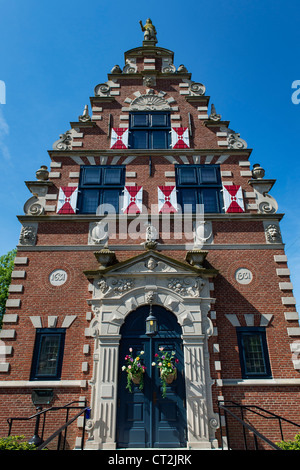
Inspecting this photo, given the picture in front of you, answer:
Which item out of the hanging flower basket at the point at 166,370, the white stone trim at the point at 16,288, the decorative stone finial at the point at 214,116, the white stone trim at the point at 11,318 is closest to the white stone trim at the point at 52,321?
the white stone trim at the point at 11,318

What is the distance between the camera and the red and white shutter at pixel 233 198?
39.8ft

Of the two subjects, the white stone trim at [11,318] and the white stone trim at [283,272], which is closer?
the white stone trim at [11,318]

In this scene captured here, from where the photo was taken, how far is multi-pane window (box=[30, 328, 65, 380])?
9820 mm

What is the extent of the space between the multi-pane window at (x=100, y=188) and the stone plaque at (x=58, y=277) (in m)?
2.43

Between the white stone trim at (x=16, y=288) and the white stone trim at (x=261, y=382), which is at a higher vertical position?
the white stone trim at (x=16, y=288)

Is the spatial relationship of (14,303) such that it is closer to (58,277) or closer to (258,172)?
(58,277)

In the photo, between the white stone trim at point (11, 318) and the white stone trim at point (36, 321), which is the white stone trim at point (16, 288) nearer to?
the white stone trim at point (11, 318)

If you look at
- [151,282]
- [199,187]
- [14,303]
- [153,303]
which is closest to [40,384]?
[14,303]

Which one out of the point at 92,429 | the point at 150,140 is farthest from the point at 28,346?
the point at 150,140

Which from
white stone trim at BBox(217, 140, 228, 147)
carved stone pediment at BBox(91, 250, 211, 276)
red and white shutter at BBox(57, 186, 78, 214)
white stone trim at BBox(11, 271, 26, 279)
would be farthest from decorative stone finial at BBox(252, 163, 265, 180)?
white stone trim at BBox(11, 271, 26, 279)

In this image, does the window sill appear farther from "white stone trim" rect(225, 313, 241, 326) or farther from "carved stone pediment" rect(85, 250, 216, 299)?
"carved stone pediment" rect(85, 250, 216, 299)

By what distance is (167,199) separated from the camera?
12188 millimetres

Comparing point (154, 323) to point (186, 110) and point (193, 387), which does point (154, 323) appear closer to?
point (193, 387)

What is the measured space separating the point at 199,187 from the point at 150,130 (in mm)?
3380
